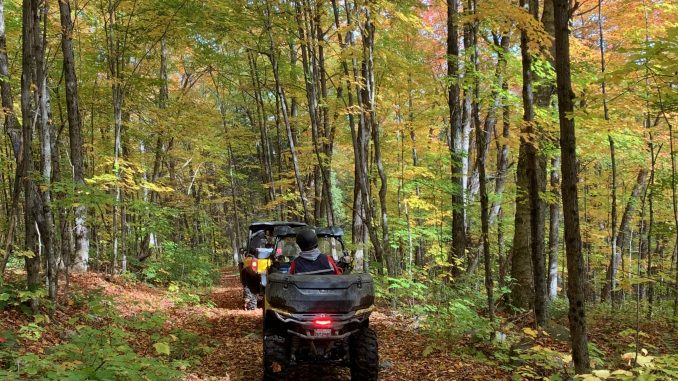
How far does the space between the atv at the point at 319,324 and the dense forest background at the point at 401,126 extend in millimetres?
2182

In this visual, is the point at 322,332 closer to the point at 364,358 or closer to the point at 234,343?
the point at 364,358

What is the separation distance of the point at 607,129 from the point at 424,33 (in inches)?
424

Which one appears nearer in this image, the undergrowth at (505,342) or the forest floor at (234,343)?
the undergrowth at (505,342)

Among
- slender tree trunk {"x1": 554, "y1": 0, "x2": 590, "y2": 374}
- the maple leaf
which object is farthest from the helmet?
slender tree trunk {"x1": 554, "y1": 0, "x2": 590, "y2": 374}

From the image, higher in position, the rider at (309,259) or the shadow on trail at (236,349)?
the rider at (309,259)

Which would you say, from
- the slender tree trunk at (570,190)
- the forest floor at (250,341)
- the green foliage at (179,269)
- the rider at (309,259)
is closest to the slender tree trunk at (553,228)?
the forest floor at (250,341)

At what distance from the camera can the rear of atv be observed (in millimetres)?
4629

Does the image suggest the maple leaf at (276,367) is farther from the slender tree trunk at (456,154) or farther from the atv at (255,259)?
the slender tree trunk at (456,154)

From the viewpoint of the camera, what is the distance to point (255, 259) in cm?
948

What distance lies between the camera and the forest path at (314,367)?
573 cm

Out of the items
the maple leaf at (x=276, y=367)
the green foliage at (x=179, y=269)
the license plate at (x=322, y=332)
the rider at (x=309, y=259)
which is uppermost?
the rider at (x=309, y=259)

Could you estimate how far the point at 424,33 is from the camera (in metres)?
17.3

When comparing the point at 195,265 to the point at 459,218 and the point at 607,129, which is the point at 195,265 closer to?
the point at 459,218

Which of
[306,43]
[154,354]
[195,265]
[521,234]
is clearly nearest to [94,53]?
[306,43]
